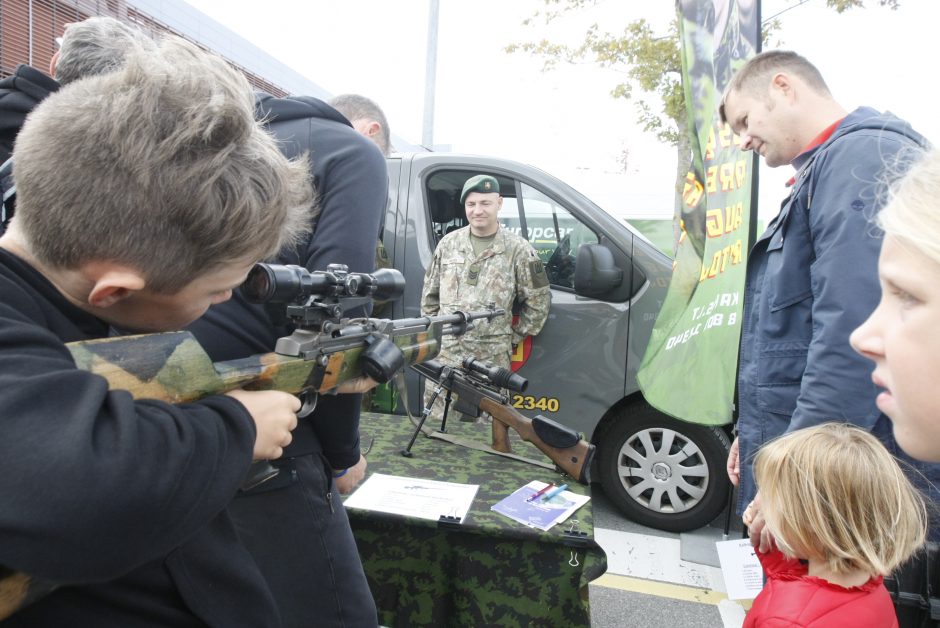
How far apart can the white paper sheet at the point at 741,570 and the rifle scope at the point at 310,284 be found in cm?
175

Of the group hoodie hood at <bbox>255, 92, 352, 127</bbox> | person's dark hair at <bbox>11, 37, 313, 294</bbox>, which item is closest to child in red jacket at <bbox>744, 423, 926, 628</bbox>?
person's dark hair at <bbox>11, 37, 313, 294</bbox>

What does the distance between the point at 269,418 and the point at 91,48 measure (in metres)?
1.07

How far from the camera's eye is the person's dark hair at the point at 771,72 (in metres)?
2.05

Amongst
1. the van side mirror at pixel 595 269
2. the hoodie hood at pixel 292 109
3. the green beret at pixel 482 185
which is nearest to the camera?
the hoodie hood at pixel 292 109

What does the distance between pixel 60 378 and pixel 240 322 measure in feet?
2.34

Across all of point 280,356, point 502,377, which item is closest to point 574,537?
point 502,377

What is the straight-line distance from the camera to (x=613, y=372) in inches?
151

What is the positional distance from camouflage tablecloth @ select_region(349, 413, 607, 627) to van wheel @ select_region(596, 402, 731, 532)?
1612 mm

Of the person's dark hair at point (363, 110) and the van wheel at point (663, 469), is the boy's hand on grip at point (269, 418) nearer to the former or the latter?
the person's dark hair at point (363, 110)

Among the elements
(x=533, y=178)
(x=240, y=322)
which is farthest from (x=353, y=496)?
(x=533, y=178)

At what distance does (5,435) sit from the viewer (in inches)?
24.0

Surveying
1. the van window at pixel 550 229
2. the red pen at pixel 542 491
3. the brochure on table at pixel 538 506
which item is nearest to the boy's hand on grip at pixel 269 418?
the brochure on table at pixel 538 506

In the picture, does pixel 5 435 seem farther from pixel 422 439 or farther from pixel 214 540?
pixel 422 439

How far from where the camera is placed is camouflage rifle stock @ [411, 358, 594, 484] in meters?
2.46
